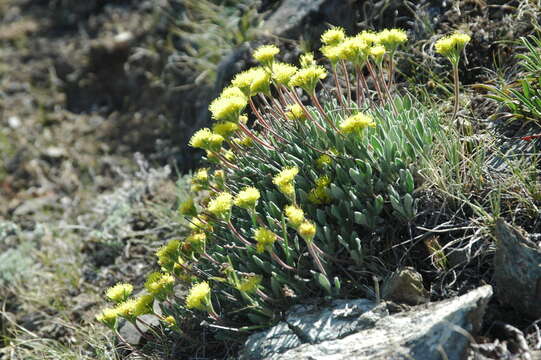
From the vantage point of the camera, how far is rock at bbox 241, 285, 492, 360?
2.26 meters

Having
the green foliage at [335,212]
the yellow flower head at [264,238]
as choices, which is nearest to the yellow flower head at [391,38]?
the green foliage at [335,212]

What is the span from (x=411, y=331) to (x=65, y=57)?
6.15 meters

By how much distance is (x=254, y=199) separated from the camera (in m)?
2.71

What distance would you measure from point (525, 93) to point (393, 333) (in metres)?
1.50

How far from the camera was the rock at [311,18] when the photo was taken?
187 inches

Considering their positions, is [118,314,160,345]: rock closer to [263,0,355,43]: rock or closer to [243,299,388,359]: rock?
[243,299,388,359]: rock

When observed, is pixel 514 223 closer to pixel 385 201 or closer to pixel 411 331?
pixel 385 201

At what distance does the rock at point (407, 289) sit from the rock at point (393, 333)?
0.08 m

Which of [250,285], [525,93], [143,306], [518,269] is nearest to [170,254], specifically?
[143,306]

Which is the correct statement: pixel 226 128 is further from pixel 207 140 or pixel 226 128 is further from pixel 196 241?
pixel 196 241

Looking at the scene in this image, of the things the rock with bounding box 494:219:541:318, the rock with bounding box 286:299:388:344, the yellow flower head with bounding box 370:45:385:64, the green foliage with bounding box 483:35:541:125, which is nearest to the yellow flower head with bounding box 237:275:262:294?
the rock with bounding box 286:299:388:344

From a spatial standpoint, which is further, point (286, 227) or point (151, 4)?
point (151, 4)

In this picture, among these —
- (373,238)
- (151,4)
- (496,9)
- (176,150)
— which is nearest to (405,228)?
(373,238)

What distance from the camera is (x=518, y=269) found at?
2.45 meters
